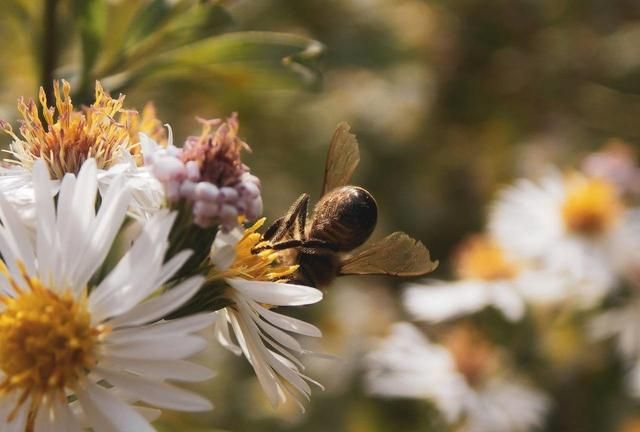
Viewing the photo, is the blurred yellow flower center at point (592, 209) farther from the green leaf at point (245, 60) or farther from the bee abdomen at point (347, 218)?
the bee abdomen at point (347, 218)

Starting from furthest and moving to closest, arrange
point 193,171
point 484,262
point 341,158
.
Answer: point 484,262
point 341,158
point 193,171

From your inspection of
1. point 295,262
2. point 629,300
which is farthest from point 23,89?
point 629,300

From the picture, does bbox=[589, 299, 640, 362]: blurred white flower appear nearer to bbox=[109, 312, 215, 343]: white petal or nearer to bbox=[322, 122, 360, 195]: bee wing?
bbox=[322, 122, 360, 195]: bee wing

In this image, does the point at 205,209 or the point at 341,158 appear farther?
the point at 341,158

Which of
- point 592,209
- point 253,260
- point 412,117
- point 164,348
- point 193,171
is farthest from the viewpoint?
point 412,117

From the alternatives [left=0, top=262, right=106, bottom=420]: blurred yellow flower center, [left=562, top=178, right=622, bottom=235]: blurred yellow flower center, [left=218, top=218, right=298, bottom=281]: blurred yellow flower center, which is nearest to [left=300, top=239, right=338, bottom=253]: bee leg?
[left=218, top=218, right=298, bottom=281]: blurred yellow flower center

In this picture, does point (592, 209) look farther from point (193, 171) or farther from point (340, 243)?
point (193, 171)

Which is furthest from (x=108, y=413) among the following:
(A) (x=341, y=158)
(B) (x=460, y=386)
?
(B) (x=460, y=386)

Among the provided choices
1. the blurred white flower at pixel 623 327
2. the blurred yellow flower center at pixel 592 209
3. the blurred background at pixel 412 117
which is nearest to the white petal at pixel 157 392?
the blurred background at pixel 412 117
